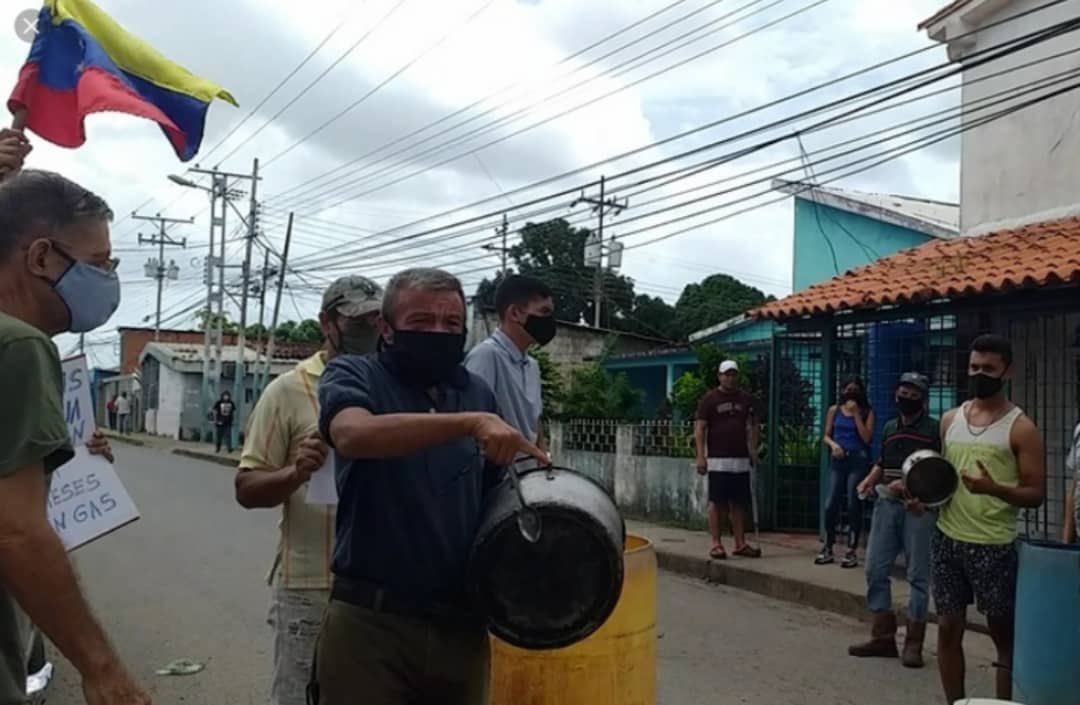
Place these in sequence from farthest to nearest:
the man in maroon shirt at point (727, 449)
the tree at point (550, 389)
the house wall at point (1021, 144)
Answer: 1. the tree at point (550, 389)
2. the house wall at point (1021, 144)
3. the man in maroon shirt at point (727, 449)

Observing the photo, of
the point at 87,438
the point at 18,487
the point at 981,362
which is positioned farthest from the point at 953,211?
the point at 18,487

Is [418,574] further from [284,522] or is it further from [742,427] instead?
[742,427]

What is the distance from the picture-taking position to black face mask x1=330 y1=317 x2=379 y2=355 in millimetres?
3422

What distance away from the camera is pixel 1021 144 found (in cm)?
1174

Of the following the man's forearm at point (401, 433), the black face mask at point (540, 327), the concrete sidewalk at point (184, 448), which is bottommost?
the concrete sidewalk at point (184, 448)

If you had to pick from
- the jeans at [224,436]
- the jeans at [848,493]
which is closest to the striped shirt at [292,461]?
the jeans at [848,493]

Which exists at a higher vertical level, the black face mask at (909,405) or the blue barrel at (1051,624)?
the black face mask at (909,405)

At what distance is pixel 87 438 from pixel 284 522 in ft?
4.03

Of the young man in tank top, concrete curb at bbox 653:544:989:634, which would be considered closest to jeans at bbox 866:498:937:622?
concrete curb at bbox 653:544:989:634

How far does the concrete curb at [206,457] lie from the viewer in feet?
86.4

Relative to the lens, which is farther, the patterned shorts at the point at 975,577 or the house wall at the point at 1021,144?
the house wall at the point at 1021,144

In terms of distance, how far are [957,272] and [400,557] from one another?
821cm

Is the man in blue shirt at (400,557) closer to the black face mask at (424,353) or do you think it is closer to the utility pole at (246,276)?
the black face mask at (424,353)

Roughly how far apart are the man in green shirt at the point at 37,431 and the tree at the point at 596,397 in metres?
14.3
